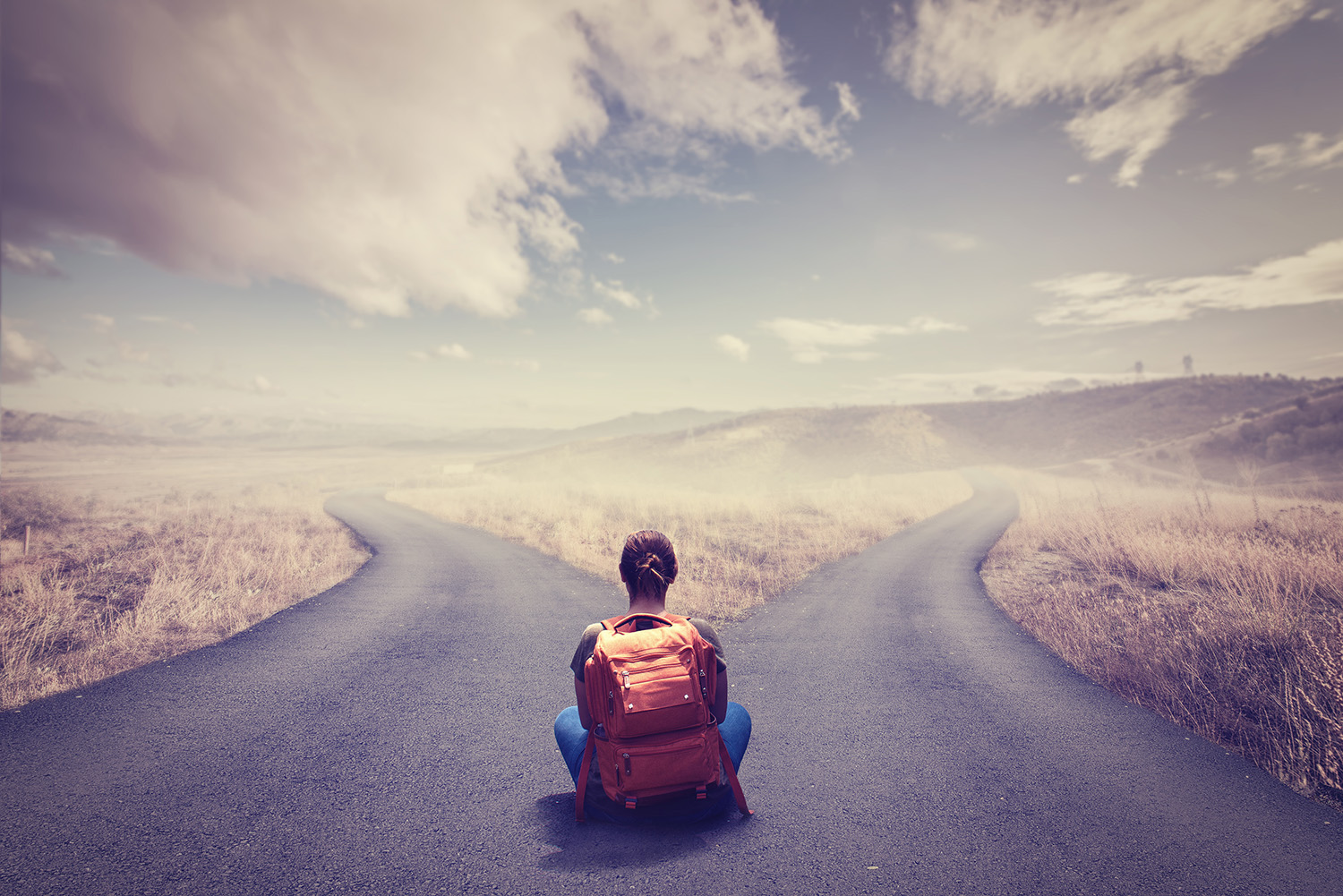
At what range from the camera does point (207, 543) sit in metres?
13.5

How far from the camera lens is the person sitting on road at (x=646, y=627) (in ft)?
9.89

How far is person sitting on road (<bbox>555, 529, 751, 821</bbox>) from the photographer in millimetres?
3014

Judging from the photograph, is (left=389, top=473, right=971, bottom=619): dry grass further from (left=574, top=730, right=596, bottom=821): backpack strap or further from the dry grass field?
(left=574, top=730, right=596, bottom=821): backpack strap

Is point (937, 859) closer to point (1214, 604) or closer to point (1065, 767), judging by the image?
point (1065, 767)

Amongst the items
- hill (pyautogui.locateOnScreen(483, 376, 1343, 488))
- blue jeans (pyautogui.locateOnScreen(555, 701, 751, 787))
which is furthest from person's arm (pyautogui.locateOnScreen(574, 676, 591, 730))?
hill (pyautogui.locateOnScreen(483, 376, 1343, 488))

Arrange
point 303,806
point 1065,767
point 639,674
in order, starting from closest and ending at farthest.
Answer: point 639,674
point 303,806
point 1065,767

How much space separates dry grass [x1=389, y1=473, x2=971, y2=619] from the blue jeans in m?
5.48

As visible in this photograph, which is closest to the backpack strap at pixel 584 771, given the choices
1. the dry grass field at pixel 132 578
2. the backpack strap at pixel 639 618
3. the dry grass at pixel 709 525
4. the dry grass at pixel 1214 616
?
the backpack strap at pixel 639 618

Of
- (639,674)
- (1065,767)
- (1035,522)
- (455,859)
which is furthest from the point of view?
(1035,522)

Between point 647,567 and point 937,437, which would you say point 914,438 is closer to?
point 937,437

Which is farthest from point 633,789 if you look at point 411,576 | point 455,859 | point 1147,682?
point 411,576

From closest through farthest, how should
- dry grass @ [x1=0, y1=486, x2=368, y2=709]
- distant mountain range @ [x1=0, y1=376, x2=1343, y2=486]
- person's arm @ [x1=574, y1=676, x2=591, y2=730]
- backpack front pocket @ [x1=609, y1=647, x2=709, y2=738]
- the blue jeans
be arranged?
backpack front pocket @ [x1=609, y1=647, x2=709, y2=738], person's arm @ [x1=574, y1=676, x2=591, y2=730], the blue jeans, dry grass @ [x1=0, y1=486, x2=368, y2=709], distant mountain range @ [x1=0, y1=376, x2=1343, y2=486]

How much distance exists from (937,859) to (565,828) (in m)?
2.41

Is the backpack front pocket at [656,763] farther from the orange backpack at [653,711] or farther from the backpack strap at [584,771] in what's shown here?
the backpack strap at [584,771]
